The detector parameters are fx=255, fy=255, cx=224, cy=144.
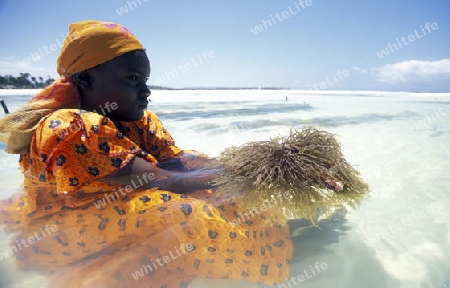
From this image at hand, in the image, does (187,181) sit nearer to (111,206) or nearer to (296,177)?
(111,206)

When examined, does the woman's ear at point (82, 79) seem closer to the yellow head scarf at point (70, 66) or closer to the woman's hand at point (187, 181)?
the yellow head scarf at point (70, 66)

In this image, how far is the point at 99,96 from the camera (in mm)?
1521

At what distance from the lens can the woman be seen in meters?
1.33

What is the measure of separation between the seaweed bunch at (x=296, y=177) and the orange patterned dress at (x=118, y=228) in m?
0.11

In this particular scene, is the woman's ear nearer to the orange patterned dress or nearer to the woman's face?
the woman's face

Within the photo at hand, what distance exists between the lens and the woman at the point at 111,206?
1325 millimetres

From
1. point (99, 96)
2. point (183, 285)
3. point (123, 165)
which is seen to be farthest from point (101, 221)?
point (99, 96)

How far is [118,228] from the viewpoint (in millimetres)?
1427

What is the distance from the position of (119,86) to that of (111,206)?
699 millimetres

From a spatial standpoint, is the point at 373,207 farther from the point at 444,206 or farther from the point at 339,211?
the point at 444,206

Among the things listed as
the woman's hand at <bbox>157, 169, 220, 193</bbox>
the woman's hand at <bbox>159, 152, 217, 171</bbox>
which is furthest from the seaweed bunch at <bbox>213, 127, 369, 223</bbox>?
the woman's hand at <bbox>159, 152, 217, 171</bbox>

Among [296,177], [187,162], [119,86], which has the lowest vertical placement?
[296,177]

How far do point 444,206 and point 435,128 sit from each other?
482 cm

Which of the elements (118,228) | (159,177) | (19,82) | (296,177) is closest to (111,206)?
(118,228)
